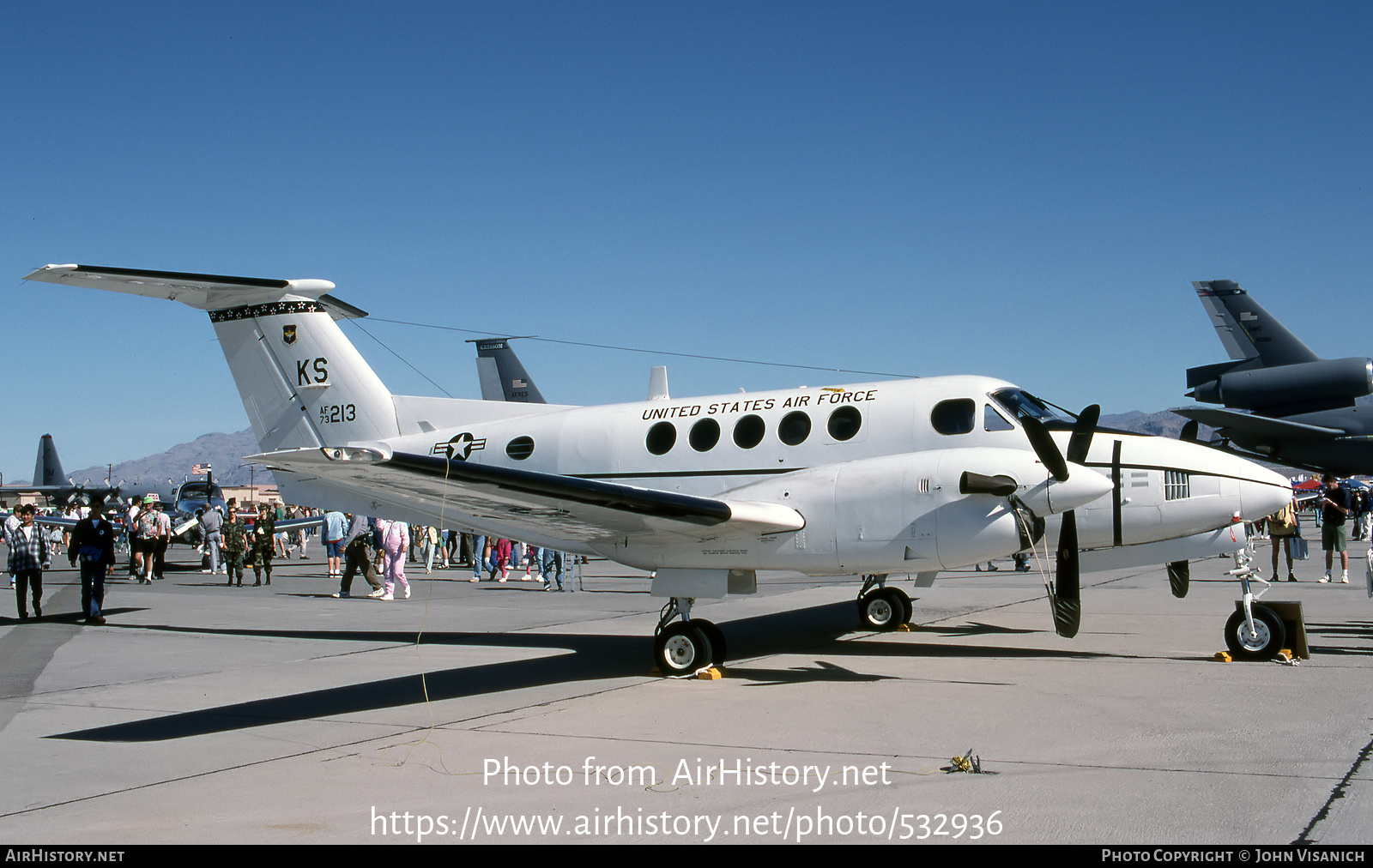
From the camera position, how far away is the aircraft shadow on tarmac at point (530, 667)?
7.94 metres

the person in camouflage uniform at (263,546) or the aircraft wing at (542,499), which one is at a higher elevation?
the aircraft wing at (542,499)

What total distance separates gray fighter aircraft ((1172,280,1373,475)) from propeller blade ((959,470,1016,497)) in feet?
71.2

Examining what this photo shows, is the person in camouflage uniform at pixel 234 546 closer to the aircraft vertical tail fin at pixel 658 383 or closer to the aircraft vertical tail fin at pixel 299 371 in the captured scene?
the aircraft vertical tail fin at pixel 299 371


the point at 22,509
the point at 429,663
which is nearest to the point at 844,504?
the point at 429,663

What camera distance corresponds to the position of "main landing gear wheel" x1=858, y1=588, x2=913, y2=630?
12.8 meters

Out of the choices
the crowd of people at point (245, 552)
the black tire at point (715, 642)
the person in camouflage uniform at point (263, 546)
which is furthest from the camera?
the person in camouflage uniform at point (263, 546)

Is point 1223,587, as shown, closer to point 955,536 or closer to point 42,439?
point 955,536

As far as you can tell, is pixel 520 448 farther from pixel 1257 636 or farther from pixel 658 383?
pixel 1257 636

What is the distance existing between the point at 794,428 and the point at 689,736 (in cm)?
445

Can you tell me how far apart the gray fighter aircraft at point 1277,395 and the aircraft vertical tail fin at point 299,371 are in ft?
75.8

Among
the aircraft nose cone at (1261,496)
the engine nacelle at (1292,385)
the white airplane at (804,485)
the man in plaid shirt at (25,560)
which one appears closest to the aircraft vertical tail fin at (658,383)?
the white airplane at (804,485)

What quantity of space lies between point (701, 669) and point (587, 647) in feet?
8.58

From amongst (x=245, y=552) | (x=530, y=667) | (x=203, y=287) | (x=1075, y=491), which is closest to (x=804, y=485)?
(x=1075, y=491)

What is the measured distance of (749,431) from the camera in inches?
431
